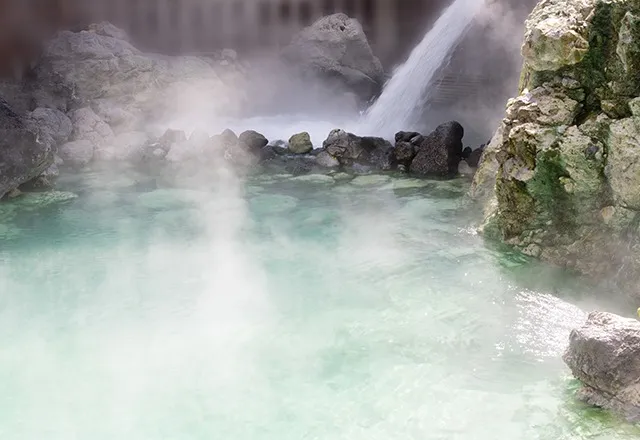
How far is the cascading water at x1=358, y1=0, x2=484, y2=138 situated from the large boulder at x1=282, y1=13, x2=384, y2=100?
9.44ft

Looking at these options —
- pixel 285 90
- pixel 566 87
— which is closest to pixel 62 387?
pixel 566 87

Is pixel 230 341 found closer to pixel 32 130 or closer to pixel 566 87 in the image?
pixel 566 87

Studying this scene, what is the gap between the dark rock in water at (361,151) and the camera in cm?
1002

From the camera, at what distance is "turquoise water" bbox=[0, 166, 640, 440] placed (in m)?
3.78

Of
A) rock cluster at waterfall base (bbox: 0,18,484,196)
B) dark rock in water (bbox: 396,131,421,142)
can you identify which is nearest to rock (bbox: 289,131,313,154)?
rock cluster at waterfall base (bbox: 0,18,484,196)

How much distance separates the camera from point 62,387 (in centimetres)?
415

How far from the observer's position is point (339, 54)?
1611cm

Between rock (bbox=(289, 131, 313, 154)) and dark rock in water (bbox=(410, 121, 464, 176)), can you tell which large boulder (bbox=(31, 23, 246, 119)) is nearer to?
rock (bbox=(289, 131, 313, 154))

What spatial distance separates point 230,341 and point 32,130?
5.68m

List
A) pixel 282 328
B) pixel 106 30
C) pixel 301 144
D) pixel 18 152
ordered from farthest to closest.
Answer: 1. pixel 106 30
2. pixel 301 144
3. pixel 18 152
4. pixel 282 328

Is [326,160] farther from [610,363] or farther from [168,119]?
[610,363]

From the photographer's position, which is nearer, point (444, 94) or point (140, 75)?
point (444, 94)

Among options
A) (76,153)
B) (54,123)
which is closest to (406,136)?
(76,153)

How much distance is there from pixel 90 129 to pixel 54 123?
610 mm
